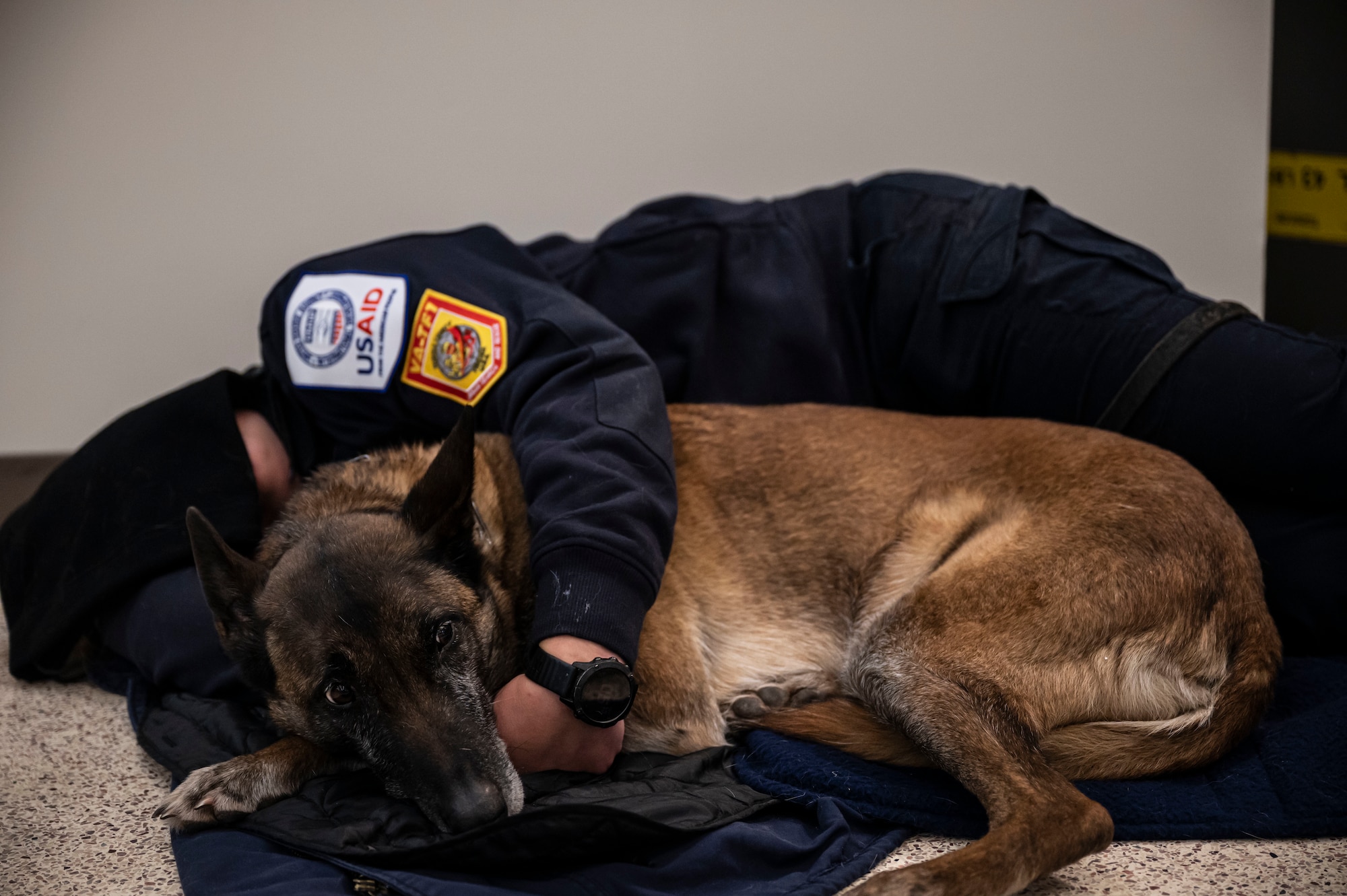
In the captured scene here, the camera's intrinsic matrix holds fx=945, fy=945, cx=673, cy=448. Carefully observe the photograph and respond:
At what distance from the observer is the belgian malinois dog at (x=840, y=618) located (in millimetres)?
1762

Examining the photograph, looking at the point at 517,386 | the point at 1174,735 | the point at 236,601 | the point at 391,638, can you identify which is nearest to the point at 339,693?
the point at 391,638

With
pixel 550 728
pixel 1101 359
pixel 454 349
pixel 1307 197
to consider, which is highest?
pixel 1307 197

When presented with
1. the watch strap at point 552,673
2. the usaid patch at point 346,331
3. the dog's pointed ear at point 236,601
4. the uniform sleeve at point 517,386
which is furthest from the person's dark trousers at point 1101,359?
the dog's pointed ear at point 236,601

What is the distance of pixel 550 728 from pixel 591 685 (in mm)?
161

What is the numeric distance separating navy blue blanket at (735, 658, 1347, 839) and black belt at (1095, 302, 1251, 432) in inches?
33.0

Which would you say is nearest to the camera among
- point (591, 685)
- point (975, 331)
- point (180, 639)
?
point (591, 685)

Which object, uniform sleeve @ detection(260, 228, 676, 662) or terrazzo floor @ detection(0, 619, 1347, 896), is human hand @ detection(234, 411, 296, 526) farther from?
terrazzo floor @ detection(0, 619, 1347, 896)

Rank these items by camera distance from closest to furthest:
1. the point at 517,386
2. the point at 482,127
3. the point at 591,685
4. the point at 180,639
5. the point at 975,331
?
the point at 591,685, the point at 517,386, the point at 180,639, the point at 975,331, the point at 482,127

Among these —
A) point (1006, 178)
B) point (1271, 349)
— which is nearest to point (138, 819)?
point (1271, 349)

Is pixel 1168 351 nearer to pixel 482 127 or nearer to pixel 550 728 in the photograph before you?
pixel 550 728

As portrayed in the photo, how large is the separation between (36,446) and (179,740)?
1.91 meters

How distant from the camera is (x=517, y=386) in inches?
89.0

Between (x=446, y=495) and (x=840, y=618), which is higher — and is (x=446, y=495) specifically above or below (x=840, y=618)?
above

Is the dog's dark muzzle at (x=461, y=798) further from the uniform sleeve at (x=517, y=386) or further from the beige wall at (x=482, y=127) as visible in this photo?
the beige wall at (x=482, y=127)
